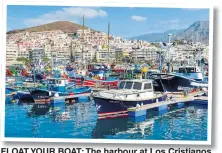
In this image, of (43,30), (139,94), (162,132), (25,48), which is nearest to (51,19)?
(43,30)

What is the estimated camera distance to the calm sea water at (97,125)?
569 cm

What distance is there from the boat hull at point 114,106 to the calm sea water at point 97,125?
95 millimetres

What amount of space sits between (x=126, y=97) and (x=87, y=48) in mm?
928

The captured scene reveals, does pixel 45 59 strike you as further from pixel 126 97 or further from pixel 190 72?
pixel 190 72

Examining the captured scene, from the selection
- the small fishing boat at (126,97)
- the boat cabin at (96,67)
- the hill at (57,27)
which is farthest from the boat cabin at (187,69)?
the hill at (57,27)

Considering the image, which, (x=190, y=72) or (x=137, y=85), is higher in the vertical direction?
(x=190, y=72)

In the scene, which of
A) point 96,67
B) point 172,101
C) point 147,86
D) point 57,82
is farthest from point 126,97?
point 57,82

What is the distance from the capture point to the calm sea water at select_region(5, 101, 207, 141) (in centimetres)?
569

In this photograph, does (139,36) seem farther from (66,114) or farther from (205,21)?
(66,114)

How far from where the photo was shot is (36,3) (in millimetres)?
5598

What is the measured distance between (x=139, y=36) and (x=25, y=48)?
164 cm

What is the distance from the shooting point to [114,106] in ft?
21.2

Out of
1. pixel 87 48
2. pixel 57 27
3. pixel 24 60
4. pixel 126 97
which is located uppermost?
pixel 57 27

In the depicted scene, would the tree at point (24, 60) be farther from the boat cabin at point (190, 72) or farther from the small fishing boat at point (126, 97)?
the boat cabin at point (190, 72)
